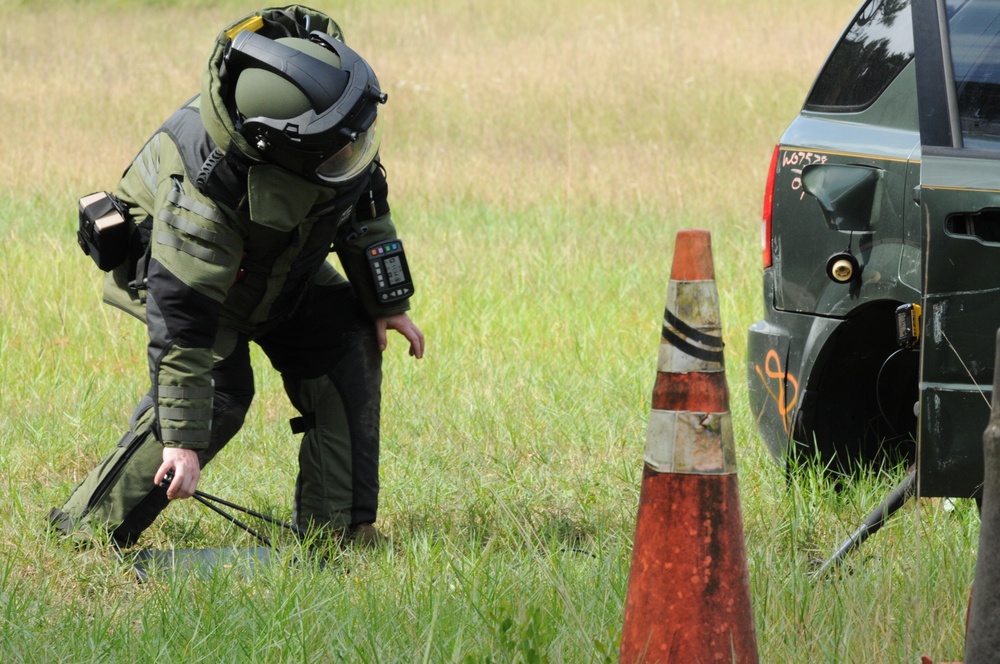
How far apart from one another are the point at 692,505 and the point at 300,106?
1.40m

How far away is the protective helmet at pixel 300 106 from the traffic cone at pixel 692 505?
1016mm

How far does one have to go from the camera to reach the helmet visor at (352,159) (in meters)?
3.16

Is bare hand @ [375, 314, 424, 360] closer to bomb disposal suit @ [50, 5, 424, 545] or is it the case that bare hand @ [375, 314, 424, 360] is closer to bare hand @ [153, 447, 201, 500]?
bomb disposal suit @ [50, 5, 424, 545]

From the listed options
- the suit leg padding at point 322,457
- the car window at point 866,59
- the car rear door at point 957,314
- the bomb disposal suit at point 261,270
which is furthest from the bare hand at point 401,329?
the car rear door at point 957,314

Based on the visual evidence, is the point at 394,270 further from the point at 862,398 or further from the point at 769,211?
the point at 862,398

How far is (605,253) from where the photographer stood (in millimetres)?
7879

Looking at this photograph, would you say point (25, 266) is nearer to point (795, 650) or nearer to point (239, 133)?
point (239, 133)

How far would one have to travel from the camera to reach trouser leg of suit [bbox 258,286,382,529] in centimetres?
379

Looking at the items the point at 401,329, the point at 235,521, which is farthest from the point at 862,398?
the point at 235,521

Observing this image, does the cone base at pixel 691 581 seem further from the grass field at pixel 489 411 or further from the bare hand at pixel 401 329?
the bare hand at pixel 401 329

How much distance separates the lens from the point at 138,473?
3.59 meters

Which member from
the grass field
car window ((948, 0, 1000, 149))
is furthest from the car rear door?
the grass field

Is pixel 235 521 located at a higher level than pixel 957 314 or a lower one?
lower

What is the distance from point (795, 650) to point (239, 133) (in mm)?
1807
